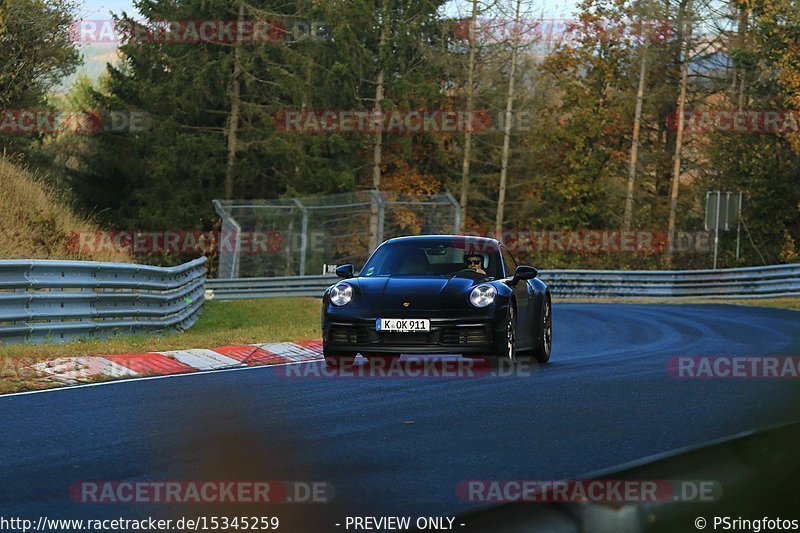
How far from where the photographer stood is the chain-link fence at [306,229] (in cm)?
3244

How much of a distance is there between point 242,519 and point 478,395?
5191 mm

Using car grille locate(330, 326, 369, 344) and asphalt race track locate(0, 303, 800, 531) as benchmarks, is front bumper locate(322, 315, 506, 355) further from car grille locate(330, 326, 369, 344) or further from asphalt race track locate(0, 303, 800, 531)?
asphalt race track locate(0, 303, 800, 531)

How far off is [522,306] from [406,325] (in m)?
1.85

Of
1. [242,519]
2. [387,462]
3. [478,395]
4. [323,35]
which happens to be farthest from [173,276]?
[323,35]

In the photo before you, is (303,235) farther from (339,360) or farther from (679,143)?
(679,143)

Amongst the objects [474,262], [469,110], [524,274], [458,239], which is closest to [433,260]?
[458,239]

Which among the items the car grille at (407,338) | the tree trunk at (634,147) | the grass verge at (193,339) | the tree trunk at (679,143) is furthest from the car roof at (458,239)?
the tree trunk at (634,147)

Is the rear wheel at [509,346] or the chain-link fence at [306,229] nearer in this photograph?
the rear wheel at [509,346]

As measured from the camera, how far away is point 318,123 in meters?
53.5

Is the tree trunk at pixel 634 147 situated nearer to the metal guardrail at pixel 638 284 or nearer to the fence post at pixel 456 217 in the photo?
the metal guardrail at pixel 638 284

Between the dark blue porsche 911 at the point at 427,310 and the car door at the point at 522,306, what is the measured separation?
0.04ft

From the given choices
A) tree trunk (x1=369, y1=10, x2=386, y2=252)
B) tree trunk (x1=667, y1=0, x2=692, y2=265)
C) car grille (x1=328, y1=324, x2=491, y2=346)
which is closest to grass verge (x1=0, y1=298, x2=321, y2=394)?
car grille (x1=328, y1=324, x2=491, y2=346)

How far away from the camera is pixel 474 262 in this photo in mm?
13148

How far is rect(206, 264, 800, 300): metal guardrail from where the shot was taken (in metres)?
33.1
